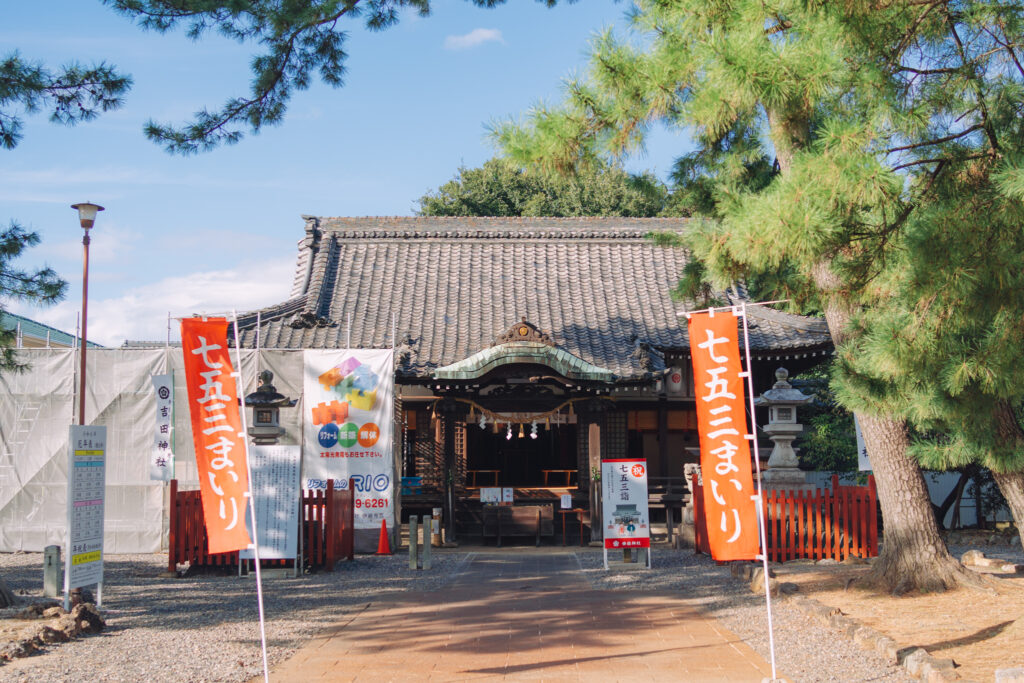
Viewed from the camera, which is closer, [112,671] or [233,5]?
[112,671]

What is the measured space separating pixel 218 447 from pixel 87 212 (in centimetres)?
841

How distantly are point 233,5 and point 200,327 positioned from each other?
2.80 m

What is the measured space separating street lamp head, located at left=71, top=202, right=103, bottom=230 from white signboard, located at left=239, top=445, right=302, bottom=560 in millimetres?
4840

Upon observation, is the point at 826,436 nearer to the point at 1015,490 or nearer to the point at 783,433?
the point at 783,433

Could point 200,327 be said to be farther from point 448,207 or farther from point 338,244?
point 448,207

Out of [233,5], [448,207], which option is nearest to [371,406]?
[233,5]

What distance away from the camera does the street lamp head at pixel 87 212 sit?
1313 centimetres

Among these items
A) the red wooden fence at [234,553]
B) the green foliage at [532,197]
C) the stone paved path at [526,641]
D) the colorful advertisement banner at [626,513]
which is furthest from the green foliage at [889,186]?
the green foliage at [532,197]

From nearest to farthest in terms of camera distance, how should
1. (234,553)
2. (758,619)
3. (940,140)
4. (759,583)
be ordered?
(940,140) → (758,619) → (759,583) → (234,553)

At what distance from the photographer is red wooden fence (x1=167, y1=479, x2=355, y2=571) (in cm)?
1159

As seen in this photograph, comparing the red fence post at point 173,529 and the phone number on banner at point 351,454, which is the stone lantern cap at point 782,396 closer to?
the phone number on banner at point 351,454

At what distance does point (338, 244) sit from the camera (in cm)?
2066

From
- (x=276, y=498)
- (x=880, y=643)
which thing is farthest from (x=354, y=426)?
(x=880, y=643)

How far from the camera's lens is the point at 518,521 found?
15656 mm
